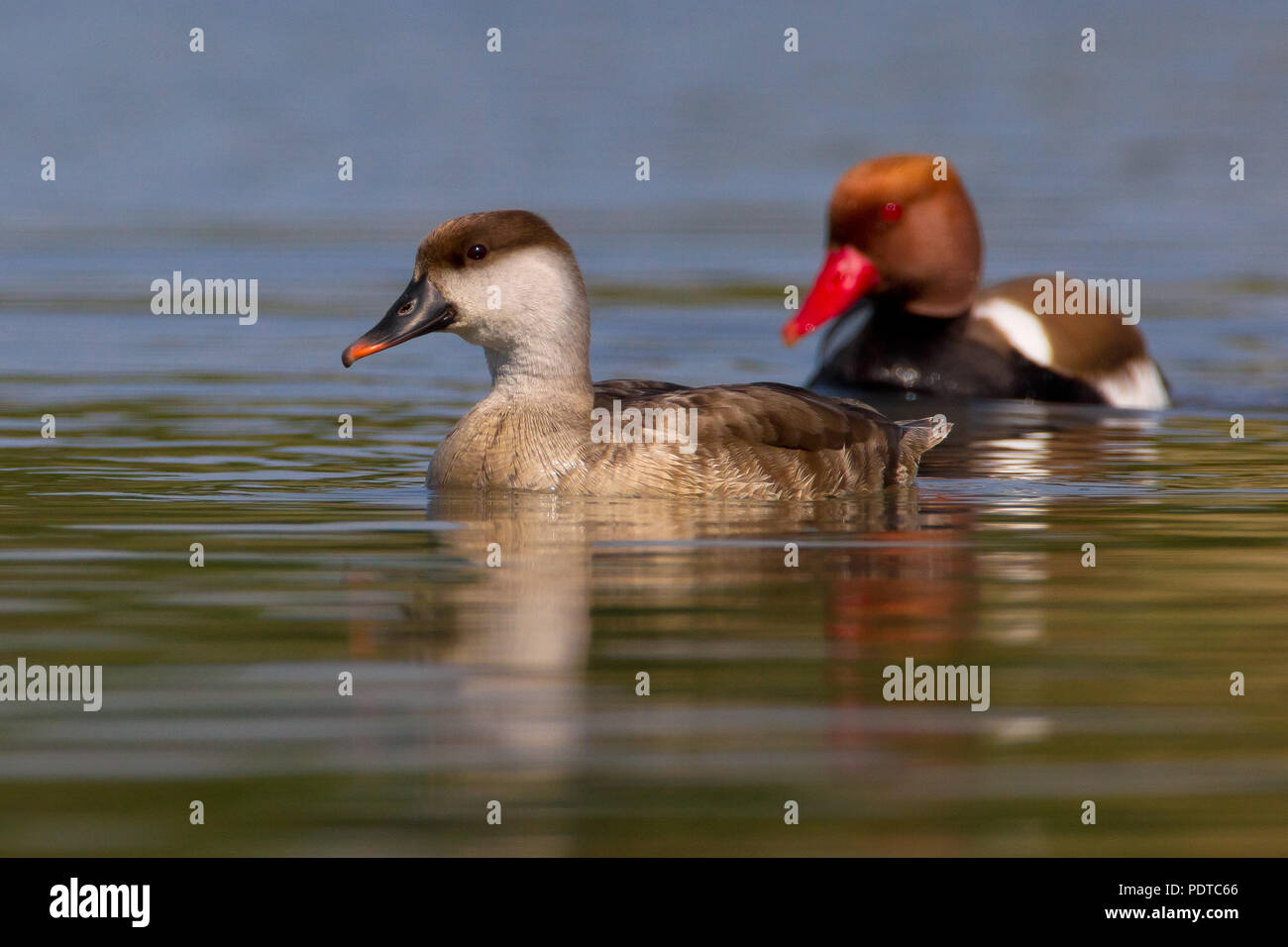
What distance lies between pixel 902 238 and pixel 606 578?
726cm

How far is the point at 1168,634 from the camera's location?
753 cm

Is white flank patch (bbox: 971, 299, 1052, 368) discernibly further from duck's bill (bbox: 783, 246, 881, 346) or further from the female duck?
the female duck

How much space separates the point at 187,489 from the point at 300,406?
129 inches

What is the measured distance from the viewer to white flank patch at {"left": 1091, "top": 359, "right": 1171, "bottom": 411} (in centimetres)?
1491

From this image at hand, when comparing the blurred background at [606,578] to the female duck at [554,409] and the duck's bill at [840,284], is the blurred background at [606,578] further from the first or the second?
the duck's bill at [840,284]

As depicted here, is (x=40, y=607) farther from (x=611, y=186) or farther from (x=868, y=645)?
(x=611, y=186)

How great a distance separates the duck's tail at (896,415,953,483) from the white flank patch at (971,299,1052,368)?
127 inches

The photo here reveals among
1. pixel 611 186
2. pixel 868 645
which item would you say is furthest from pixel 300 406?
pixel 611 186

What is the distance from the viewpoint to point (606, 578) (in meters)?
8.37

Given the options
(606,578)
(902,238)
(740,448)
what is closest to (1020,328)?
(902,238)

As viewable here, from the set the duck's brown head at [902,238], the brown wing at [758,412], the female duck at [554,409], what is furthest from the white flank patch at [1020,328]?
the female duck at [554,409]

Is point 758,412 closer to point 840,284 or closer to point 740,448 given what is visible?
point 740,448

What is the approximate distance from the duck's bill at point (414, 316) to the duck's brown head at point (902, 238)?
16.6 ft

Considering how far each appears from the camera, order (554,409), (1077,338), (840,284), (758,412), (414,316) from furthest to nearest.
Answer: (1077,338) < (840,284) < (758,412) < (554,409) < (414,316)
